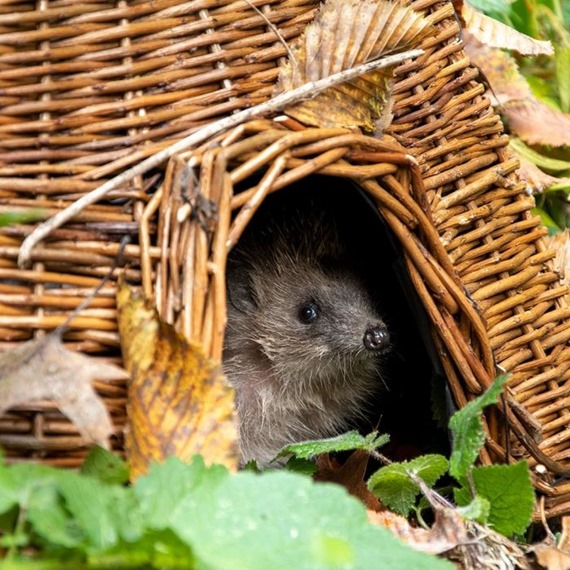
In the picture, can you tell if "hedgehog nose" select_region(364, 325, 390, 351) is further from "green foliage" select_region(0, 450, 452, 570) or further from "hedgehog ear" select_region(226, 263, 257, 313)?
"green foliage" select_region(0, 450, 452, 570)

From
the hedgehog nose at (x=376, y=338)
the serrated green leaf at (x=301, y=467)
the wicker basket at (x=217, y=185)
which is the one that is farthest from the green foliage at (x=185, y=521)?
the hedgehog nose at (x=376, y=338)

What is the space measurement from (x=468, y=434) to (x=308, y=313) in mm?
1209

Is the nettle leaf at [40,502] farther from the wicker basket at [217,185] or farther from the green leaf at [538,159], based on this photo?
the green leaf at [538,159]

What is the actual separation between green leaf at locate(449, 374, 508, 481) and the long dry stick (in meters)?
0.75

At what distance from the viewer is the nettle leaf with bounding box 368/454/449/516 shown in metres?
2.06

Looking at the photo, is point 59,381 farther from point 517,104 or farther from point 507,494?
point 517,104

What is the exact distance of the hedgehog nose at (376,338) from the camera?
2928 mm

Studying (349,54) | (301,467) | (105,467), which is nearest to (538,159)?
(349,54)

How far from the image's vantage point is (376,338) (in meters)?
2.92

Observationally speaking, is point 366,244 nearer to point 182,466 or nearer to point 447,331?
point 447,331

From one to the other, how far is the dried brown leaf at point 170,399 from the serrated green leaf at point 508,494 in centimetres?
65

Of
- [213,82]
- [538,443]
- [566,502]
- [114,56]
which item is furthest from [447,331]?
[114,56]

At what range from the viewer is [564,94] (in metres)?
4.03

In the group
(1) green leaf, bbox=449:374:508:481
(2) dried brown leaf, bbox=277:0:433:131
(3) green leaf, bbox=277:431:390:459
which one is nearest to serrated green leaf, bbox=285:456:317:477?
(3) green leaf, bbox=277:431:390:459
